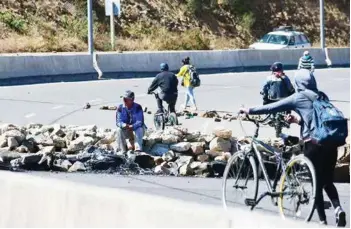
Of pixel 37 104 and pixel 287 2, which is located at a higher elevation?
pixel 287 2

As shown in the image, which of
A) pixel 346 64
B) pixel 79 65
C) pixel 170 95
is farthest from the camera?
pixel 346 64

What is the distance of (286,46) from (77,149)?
30.6 metres

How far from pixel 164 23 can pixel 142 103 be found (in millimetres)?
27847

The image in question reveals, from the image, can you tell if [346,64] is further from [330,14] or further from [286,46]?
[330,14]

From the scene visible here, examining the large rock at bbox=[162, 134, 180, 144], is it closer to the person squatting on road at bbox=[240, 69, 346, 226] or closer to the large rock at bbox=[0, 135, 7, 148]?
the large rock at bbox=[0, 135, 7, 148]

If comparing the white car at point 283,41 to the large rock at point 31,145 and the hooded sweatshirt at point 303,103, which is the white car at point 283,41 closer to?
the large rock at point 31,145

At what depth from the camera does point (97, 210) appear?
5.83 metres

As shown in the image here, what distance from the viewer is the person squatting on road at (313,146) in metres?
8.90

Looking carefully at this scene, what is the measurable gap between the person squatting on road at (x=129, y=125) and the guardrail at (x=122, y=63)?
15482 mm

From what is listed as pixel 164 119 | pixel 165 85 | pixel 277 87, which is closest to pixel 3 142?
pixel 164 119

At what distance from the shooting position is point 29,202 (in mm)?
6414

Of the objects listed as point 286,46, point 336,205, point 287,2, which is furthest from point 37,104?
point 287,2

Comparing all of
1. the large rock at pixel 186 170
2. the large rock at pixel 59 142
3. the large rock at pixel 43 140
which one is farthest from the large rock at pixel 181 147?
the large rock at pixel 43 140

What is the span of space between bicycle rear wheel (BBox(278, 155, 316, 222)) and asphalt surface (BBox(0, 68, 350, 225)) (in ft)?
3.69
